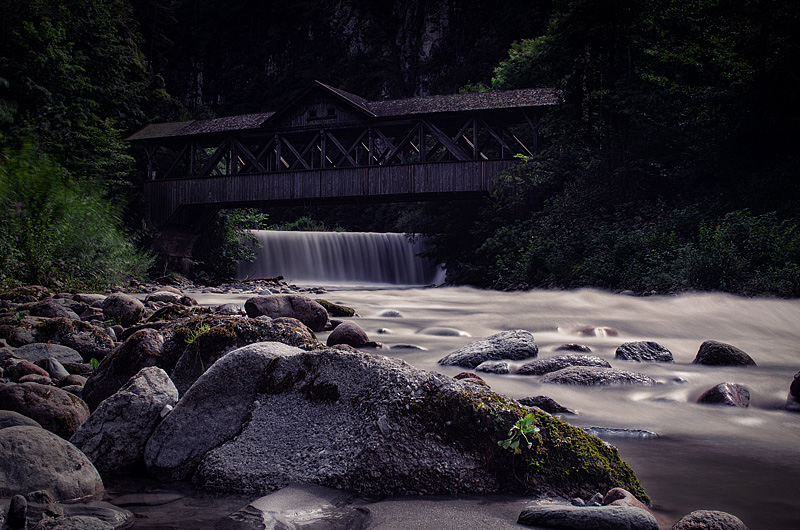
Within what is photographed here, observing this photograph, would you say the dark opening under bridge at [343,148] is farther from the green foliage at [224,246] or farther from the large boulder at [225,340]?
the large boulder at [225,340]

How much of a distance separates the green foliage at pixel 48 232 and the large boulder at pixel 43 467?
28.5 feet

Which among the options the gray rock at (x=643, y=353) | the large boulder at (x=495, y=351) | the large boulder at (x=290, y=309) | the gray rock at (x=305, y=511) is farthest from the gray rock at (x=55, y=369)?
the gray rock at (x=643, y=353)

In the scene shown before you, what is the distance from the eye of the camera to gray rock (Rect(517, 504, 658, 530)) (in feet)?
5.84

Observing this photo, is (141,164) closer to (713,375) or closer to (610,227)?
(610,227)

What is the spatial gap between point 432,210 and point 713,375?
19667mm

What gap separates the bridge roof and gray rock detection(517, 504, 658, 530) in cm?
1752

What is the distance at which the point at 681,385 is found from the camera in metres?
4.74

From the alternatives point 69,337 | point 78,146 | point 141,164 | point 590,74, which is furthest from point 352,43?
point 69,337

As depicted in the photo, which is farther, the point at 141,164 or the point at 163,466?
the point at 141,164

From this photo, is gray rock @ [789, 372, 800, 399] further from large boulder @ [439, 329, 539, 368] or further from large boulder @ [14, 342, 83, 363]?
large boulder @ [14, 342, 83, 363]

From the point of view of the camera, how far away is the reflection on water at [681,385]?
2.42m

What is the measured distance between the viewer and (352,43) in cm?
5134

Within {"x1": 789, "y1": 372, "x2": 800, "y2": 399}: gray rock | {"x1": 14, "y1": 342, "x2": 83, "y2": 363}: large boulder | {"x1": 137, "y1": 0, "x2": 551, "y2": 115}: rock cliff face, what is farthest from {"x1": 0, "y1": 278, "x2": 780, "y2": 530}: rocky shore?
{"x1": 137, "y1": 0, "x2": 551, "y2": 115}: rock cliff face

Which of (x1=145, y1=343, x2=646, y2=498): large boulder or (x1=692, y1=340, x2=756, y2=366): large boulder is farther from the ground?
(x1=145, y1=343, x2=646, y2=498): large boulder
